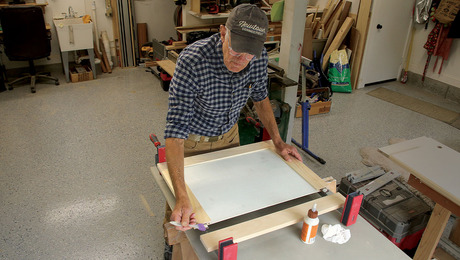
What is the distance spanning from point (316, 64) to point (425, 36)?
1.86m

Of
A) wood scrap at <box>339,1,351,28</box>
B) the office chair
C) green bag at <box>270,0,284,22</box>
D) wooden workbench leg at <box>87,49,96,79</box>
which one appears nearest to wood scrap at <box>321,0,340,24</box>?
wood scrap at <box>339,1,351,28</box>

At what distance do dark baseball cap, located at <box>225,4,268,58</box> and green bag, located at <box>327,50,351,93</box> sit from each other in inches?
163

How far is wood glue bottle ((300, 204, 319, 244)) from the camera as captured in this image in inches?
55.0

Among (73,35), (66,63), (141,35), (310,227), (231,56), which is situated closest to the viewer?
(310,227)

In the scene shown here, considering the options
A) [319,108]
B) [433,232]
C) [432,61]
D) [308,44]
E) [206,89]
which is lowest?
[319,108]

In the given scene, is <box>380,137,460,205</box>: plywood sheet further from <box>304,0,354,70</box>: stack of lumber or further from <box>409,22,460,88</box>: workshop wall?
<box>409,22,460,88</box>: workshop wall

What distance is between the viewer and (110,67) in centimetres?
593

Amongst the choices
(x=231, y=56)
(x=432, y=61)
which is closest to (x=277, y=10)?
(x=231, y=56)

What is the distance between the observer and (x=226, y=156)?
1.92 meters

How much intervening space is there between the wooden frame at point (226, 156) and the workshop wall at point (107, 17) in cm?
482

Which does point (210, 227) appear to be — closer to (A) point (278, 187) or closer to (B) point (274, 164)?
(A) point (278, 187)

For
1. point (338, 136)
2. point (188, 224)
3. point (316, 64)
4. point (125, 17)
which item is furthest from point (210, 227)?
point (125, 17)

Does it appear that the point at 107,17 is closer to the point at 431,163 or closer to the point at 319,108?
the point at 319,108

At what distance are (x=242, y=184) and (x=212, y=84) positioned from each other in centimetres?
49
